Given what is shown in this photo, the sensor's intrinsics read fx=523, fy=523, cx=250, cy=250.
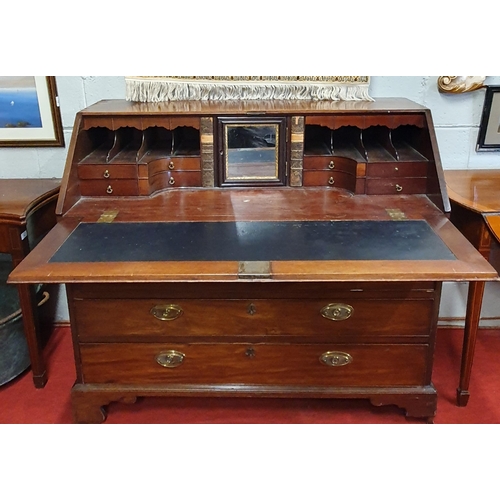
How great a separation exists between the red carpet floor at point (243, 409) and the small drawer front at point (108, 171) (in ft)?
3.02

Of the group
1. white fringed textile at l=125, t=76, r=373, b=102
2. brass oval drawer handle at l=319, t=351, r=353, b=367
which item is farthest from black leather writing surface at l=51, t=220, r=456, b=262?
white fringed textile at l=125, t=76, r=373, b=102

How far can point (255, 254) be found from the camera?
1.61 m

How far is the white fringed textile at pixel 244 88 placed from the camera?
2.25 meters

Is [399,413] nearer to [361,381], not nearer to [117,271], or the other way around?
[361,381]

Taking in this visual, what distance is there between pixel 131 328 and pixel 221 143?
803 millimetres

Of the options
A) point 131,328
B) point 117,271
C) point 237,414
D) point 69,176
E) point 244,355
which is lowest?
point 237,414

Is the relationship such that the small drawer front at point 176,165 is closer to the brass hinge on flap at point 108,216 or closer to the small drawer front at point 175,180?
the small drawer front at point 175,180

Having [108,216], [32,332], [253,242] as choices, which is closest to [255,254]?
[253,242]

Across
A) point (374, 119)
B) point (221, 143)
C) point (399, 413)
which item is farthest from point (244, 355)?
point (374, 119)

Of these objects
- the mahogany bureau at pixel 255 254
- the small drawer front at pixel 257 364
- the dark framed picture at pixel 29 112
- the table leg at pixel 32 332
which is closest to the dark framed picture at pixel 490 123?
the mahogany bureau at pixel 255 254

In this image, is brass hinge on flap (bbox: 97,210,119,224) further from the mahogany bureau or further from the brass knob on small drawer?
the brass knob on small drawer

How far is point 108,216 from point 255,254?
629mm

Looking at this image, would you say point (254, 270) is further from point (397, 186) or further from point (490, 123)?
point (490, 123)

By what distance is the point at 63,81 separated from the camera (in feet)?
7.62
